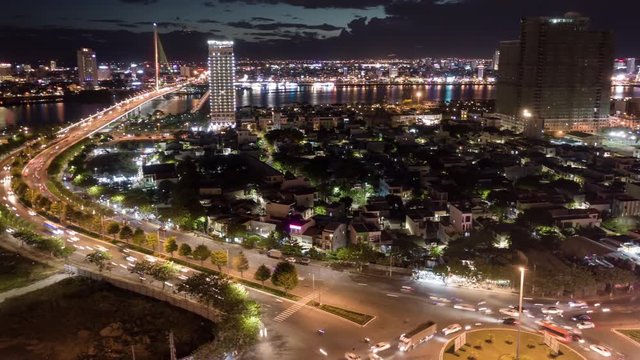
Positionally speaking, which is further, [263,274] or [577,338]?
[263,274]

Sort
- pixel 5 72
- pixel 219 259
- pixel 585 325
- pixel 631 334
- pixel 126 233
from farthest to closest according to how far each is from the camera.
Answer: pixel 5 72, pixel 126 233, pixel 219 259, pixel 585 325, pixel 631 334

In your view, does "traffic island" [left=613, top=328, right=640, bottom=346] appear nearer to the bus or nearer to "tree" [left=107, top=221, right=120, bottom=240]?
the bus

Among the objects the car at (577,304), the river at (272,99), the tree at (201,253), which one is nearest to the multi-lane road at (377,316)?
the car at (577,304)

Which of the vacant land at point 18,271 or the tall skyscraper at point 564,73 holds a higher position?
the tall skyscraper at point 564,73

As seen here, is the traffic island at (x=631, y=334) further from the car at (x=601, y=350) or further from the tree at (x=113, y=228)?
the tree at (x=113, y=228)

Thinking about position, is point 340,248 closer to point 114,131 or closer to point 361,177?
point 361,177

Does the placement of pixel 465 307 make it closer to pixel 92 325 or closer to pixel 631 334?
pixel 631 334

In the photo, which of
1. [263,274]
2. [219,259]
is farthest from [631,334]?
[219,259]
